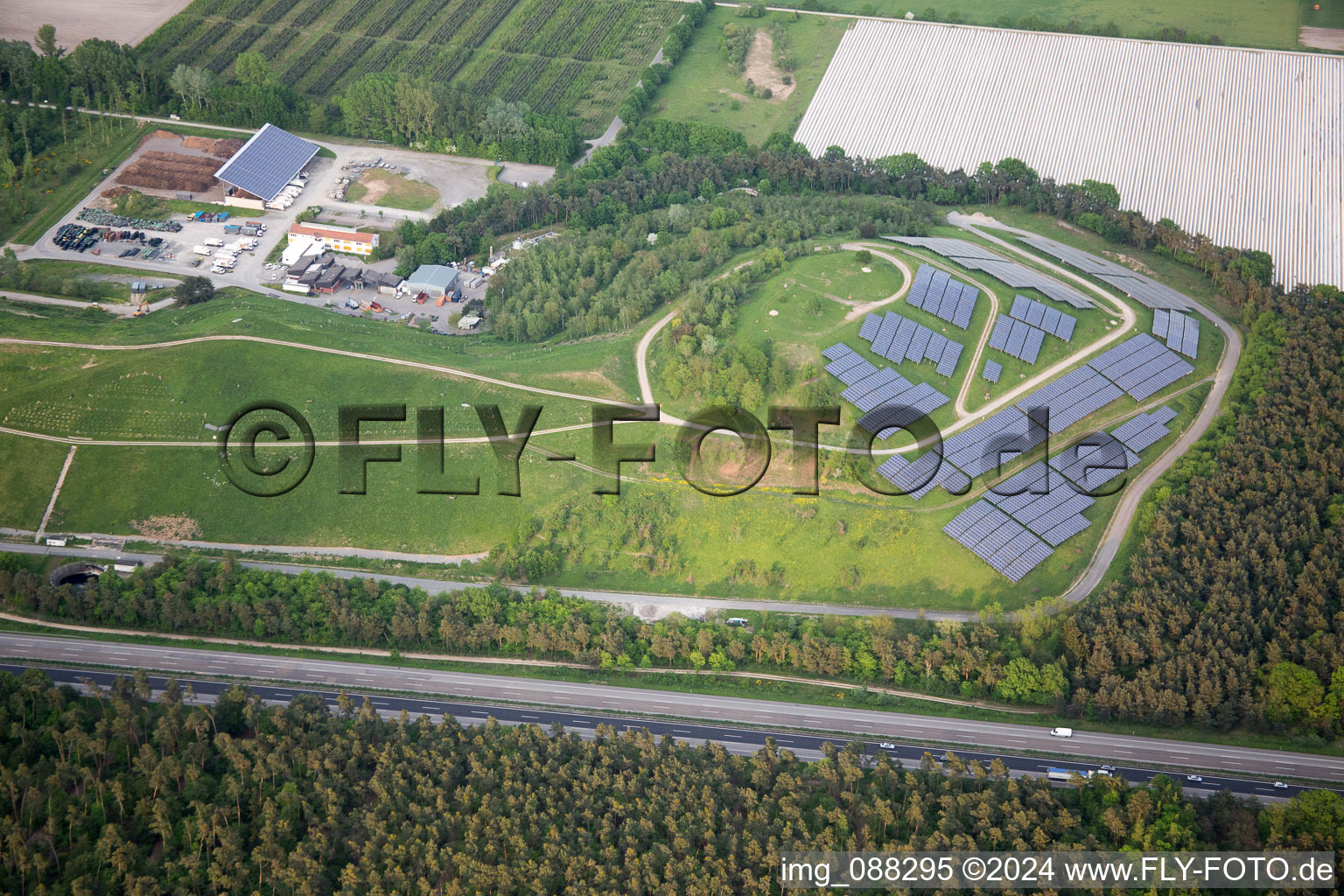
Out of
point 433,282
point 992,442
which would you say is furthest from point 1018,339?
point 433,282

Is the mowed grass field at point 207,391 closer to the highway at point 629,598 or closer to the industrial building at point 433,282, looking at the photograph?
the highway at point 629,598

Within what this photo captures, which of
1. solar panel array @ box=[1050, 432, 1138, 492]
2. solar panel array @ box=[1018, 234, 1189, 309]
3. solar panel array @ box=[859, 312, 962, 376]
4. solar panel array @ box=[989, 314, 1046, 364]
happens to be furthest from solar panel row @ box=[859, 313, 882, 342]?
solar panel array @ box=[1018, 234, 1189, 309]

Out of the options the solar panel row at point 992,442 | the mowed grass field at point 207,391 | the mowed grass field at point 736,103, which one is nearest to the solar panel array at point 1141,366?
the solar panel row at point 992,442

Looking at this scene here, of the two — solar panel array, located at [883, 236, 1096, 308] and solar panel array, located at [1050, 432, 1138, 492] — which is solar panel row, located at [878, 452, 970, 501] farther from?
solar panel array, located at [883, 236, 1096, 308]

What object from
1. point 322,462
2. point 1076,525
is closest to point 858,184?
point 1076,525

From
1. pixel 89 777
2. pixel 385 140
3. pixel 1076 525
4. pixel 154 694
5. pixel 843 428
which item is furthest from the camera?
pixel 385 140

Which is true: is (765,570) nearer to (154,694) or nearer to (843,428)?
(843,428)
